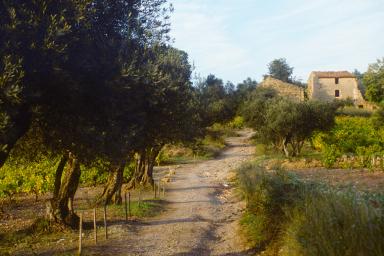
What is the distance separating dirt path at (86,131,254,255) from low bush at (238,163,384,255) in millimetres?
1063

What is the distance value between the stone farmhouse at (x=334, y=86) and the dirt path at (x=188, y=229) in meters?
55.9

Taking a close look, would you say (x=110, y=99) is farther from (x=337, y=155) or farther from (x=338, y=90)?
(x=338, y=90)

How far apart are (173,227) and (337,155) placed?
19983mm

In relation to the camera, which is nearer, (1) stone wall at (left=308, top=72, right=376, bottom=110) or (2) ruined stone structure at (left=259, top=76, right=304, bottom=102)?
(2) ruined stone structure at (left=259, top=76, right=304, bottom=102)

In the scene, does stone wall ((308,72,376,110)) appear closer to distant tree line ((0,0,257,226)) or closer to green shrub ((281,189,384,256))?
distant tree line ((0,0,257,226))

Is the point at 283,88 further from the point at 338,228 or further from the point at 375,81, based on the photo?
the point at 338,228

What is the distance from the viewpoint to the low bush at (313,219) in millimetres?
7312

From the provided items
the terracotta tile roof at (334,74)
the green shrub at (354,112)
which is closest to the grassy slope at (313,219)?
the green shrub at (354,112)

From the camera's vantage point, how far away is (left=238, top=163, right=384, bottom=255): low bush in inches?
288

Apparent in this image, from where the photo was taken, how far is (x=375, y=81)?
5447cm

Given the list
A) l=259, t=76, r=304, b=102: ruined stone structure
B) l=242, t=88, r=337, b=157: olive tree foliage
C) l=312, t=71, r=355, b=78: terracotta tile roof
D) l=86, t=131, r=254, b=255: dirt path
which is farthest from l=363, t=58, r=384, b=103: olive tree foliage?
l=86, t=131, r=254, b=255: dirt path

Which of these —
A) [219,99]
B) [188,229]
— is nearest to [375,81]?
[219,99]

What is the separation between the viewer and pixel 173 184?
29250 mm

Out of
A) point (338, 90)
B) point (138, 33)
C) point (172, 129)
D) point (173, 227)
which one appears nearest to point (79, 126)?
point (138, 33)
